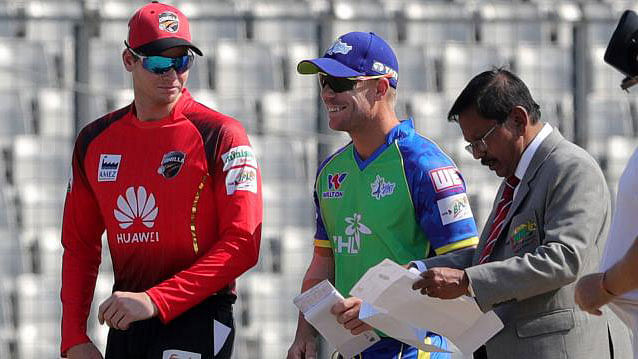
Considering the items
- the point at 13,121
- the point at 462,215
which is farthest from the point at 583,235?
the point at 13,121

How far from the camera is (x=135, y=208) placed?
4.10 m

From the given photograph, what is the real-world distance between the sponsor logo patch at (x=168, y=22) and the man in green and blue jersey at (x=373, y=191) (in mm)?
447

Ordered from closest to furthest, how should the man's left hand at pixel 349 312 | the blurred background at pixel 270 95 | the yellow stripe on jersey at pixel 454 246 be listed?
the man's left hand at pixel 349 312, the yellow stripe on jersey at pixel 454 246, the blurred background at pixel 270 95

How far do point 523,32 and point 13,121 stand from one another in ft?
10.8

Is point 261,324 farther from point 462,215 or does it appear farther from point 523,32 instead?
point 462,215

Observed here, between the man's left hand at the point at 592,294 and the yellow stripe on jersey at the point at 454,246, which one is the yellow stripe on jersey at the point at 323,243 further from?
the man's left hand at the point at 592,294

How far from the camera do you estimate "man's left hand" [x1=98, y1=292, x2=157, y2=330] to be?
150 inches

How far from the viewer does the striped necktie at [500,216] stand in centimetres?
354

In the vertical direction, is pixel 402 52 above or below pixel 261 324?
above

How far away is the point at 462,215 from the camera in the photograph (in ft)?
12.9

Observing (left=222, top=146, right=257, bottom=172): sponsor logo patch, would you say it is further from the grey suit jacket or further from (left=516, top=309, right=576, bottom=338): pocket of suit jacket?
(left=516, top=309, right=576, bottom=338): pocket of suit jacket

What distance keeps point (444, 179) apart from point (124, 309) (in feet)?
3.55

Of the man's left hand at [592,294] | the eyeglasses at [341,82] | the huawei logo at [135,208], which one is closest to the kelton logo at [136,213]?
the huawei logo at [135,208]

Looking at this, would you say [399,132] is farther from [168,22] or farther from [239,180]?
[168,22]
